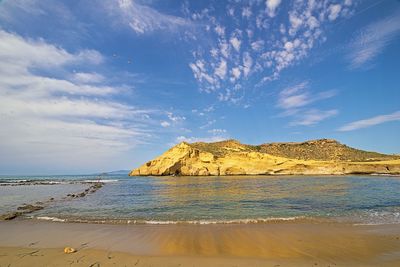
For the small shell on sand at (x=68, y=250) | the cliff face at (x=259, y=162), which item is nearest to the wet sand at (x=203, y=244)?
the small shell on sand at (x=68, y=250)

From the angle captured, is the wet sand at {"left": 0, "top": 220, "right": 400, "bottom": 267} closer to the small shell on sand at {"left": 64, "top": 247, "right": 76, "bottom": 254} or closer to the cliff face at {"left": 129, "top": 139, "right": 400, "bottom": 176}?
the small shell on sand at {"left": 64, "top": 247, "right": 76, "bottom": 254}

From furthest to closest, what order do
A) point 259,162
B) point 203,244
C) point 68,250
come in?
point 259,162 < point 203,244 < point 68,250

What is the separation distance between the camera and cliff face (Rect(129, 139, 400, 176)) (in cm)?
6644

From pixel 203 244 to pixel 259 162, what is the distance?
63674mm

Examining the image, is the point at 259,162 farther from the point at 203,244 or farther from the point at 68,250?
the point at 68,250

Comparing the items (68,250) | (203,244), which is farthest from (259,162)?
(68,250)

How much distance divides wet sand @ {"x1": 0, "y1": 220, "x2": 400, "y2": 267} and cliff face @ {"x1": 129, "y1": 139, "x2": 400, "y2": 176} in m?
60.0

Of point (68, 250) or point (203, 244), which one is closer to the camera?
point (68, 250)

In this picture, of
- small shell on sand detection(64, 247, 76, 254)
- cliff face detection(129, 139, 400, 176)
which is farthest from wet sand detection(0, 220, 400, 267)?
cliff face detection(129, 139, 400, 176)

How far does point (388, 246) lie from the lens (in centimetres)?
777

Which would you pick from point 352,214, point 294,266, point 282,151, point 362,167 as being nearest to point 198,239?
point 294,266

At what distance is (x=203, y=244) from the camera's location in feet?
26.7

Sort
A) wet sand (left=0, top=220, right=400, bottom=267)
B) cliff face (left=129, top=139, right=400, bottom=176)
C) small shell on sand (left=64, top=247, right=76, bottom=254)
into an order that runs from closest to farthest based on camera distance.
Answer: wet sand (left=0, top=220, right=400, bottom=267)
small shell on sand (left=64, top=247, right=76, bottom=254)
cliff face (left=129, top=139, right=400, bottom=176)

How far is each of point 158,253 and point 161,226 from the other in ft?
12.1
